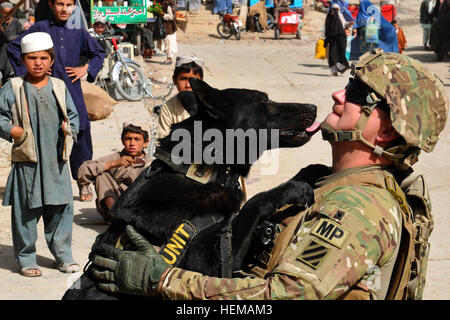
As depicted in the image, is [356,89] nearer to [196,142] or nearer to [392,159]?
[392,159]

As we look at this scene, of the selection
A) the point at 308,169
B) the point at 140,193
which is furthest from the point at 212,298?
the point at 308,169

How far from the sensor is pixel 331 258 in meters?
2.47

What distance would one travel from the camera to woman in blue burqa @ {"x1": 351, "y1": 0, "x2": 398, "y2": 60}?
17.9 meters

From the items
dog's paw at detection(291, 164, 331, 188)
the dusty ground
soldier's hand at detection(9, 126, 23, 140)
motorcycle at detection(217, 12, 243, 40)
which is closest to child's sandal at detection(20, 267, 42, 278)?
the dusty ground

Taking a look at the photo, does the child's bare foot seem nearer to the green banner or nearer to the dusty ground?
the dusty ground

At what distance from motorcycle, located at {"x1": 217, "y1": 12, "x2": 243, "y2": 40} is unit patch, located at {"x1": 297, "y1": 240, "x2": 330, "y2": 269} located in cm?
2390

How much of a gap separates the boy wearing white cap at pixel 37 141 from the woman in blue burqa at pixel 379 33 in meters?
12.7

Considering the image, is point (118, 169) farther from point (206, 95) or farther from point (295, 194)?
point (295, 194)

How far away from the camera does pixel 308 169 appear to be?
3328 mm

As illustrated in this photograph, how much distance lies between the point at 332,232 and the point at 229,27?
24.3 meters

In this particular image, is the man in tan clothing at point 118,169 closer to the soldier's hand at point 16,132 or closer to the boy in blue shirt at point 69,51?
the boy in blue shirt at point 69,51

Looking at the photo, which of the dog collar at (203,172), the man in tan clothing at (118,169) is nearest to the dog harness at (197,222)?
the dog collar at (203,172)

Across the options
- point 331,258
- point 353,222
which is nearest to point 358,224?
point 353,222

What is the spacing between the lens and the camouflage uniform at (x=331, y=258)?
246 cm
